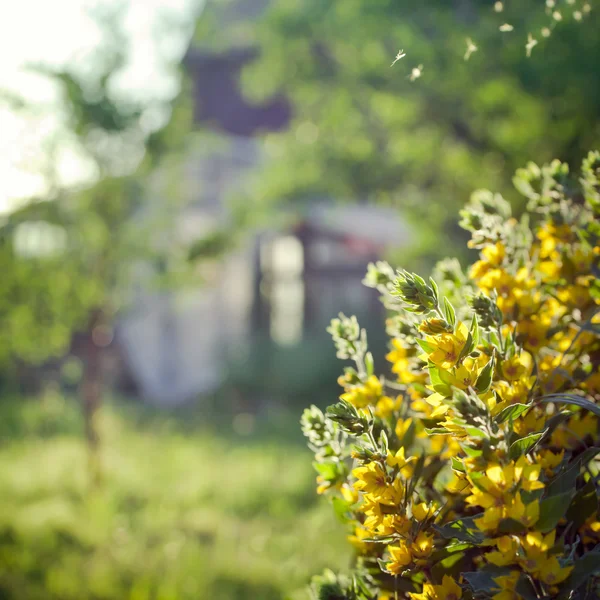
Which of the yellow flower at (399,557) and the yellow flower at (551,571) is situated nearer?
the yellow flower at (551,571)

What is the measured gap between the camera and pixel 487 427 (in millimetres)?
938

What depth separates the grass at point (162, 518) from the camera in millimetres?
3309

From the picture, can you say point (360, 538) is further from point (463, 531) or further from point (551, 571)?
point (551, 571)

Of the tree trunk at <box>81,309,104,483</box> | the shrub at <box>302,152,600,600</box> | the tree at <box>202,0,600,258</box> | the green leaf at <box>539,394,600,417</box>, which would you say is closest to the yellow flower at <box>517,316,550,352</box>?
the shrub at <box>302,152,600,600</box>

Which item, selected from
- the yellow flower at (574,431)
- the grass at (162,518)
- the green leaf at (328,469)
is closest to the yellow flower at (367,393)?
the green leaf at (328,469)

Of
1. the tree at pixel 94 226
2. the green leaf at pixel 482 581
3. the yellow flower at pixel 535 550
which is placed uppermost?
the tree at pixel 94 226

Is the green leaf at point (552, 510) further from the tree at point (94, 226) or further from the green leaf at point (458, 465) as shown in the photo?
the tree at point (94, 226)

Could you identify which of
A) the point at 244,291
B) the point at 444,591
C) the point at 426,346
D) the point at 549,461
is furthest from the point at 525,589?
the point at 244,291

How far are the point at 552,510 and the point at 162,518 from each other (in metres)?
3.71

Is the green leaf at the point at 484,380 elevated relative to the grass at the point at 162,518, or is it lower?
lower

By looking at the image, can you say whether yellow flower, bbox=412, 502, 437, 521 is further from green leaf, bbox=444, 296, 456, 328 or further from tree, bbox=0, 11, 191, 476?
tree, bbox=0, 11, 191, 476

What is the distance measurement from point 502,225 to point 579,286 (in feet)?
0.67

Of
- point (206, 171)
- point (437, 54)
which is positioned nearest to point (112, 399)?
point (206, 171)

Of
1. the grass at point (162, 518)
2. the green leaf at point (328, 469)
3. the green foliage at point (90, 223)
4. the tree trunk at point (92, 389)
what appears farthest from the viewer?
the tree trunk at point (92, 389)
